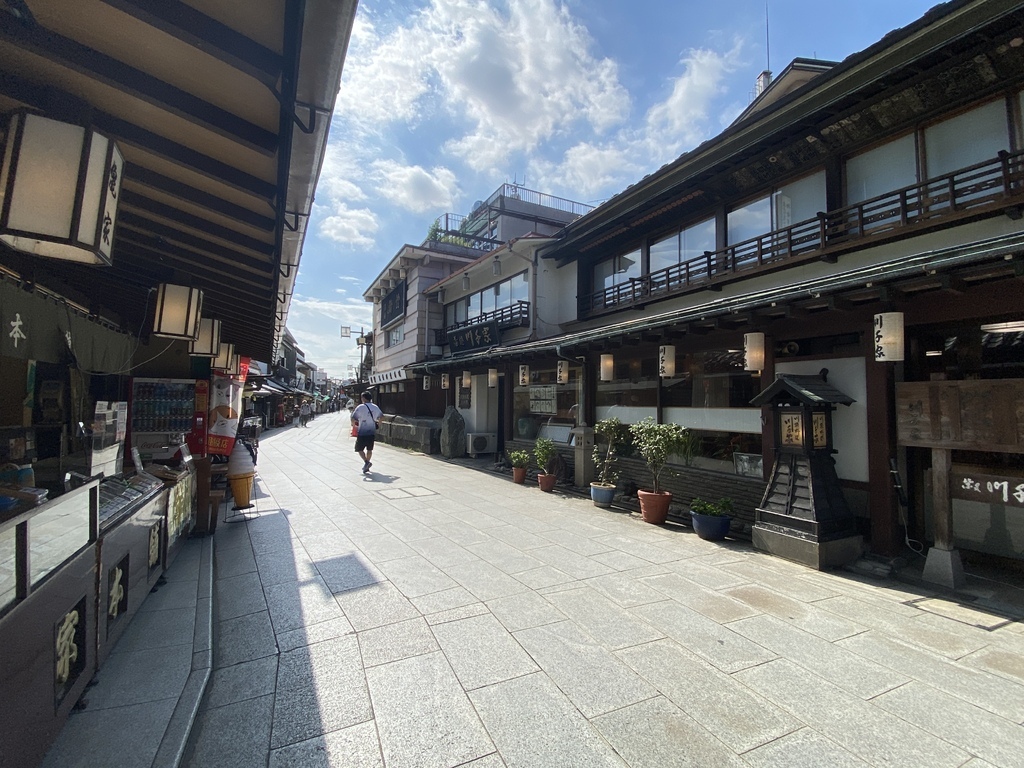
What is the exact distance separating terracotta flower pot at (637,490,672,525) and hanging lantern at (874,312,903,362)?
4027mm

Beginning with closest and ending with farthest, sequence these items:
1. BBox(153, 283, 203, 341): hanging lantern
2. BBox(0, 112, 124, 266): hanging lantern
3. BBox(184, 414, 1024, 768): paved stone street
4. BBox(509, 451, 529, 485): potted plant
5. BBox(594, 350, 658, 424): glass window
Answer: BBox(0, 112, 124, 266): hanging lantern < BBox(184, 414, 1024, 768): paved stone street < BBox(153, 283, 203, 341): hanging lantern < BBox(594, 350, 658, 424): glass window < BBox(509, 451, 529, 485): potted plant

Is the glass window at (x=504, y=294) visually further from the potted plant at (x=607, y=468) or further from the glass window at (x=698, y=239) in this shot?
the potted plant at (x=607, y=468)

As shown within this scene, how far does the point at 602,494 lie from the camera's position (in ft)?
31.3

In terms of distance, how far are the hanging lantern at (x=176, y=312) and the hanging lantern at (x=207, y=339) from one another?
1.94 meters

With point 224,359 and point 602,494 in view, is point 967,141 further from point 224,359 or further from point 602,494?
point 224,359

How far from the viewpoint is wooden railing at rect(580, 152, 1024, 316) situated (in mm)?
6121

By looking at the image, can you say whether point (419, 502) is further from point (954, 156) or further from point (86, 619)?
point (954, 156)

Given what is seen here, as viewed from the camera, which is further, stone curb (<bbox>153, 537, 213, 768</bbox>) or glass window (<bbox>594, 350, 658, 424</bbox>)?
glass window (<bbox>594, 350, 658, 424</bbox>)

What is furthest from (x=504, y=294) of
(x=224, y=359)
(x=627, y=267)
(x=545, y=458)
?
(x=224, y=359)

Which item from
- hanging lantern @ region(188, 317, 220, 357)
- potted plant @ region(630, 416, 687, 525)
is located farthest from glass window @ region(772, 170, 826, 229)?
hanging lantern @ region(188, 317, 220, 357)

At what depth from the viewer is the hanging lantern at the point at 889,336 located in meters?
5.54

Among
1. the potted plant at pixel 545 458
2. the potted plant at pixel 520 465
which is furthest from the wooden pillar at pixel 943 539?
the potted plant at pixel 520 465

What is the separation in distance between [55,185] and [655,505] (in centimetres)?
850

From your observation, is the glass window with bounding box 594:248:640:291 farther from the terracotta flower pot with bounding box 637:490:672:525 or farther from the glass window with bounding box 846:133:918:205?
the terracotta flower pot with bounding box 637:490:672:525
